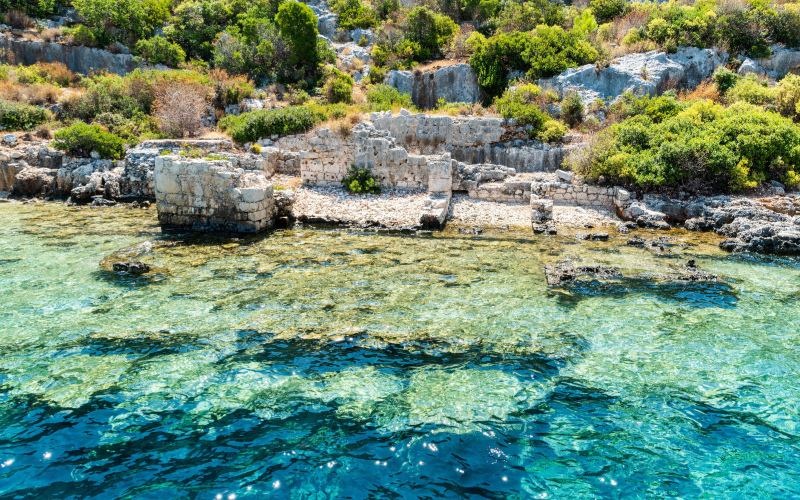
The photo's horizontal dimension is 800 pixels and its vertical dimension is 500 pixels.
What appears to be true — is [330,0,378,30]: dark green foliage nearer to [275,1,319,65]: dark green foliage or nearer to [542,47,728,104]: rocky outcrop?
[275,1,319,65]: dark green foliage

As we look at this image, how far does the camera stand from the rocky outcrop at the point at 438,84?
84.6 feet

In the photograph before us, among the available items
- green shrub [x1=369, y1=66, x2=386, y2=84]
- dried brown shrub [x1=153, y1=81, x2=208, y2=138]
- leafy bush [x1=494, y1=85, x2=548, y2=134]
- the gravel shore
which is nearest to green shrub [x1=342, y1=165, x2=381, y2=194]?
the gravel shore

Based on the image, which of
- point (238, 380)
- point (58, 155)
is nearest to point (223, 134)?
point (58, 155)

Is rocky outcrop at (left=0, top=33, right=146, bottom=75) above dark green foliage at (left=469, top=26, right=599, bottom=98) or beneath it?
above

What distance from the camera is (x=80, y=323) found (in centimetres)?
733

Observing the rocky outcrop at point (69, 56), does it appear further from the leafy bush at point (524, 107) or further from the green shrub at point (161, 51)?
the leafy bush at point (524, 107)

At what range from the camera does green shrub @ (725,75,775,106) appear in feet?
61.9

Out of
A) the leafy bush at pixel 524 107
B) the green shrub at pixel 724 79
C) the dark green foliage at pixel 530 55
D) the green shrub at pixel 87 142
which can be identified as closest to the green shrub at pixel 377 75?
the dark green foliage at pixel 530 55

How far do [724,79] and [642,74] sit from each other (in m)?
3.42

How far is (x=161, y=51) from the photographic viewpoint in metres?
30.5

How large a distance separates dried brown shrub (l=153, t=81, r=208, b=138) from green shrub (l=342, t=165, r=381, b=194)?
9.49 metres

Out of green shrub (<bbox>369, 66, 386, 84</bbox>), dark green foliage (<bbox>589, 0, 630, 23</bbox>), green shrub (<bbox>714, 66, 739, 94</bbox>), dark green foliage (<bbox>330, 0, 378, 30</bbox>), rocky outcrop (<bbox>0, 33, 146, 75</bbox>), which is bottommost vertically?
green shrub (<bbox>714, 66, 739, 94</bbox>)

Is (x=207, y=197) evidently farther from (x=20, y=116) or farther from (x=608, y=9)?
(x=608, y=9)

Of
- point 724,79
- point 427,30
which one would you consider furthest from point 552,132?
point 427,30
